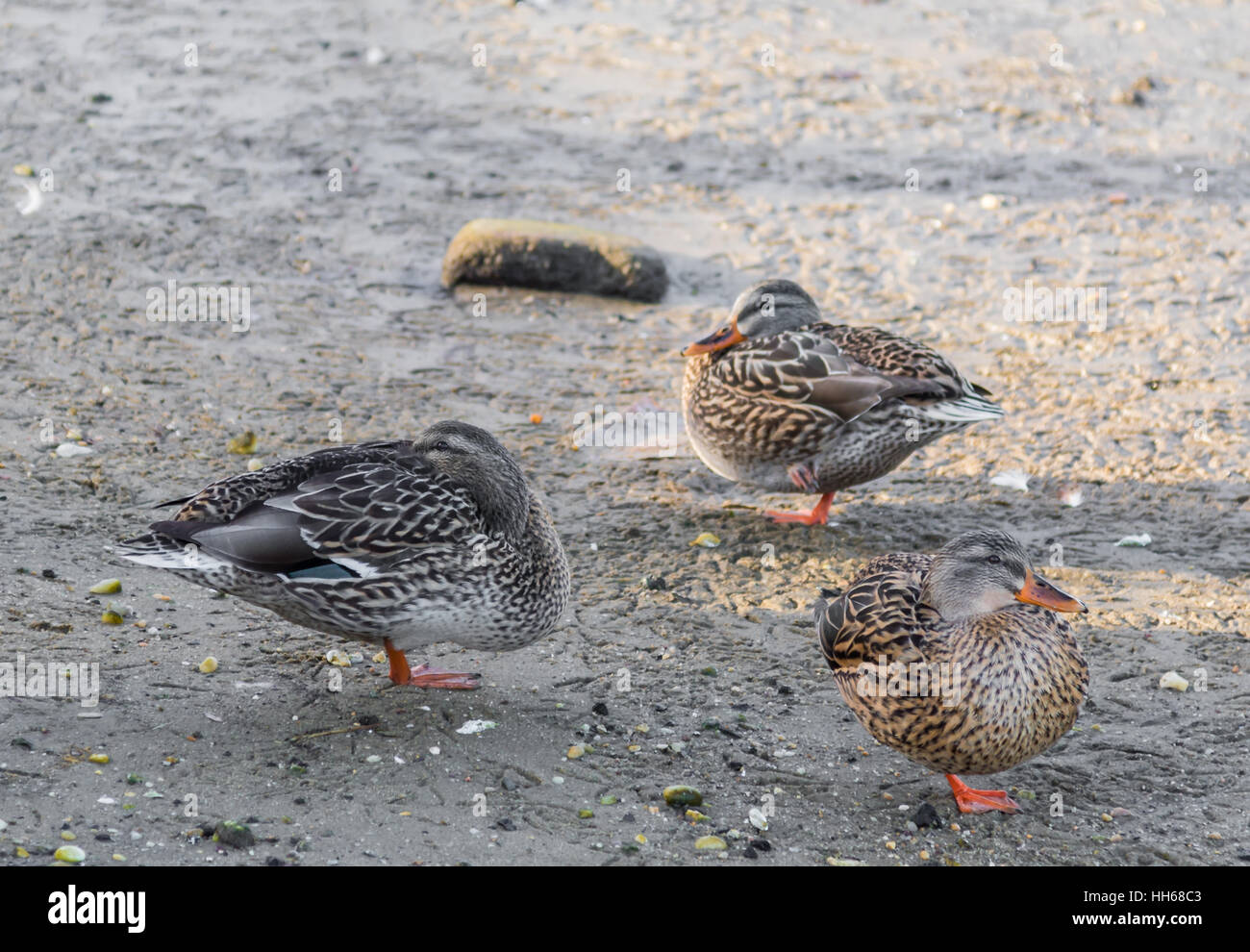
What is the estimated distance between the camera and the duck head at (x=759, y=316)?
712 cm

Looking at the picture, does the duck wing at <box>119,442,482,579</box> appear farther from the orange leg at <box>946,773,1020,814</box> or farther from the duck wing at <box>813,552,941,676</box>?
the orange leg at <box>946,773,1020,814</box>

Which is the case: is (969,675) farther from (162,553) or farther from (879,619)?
(162,553)

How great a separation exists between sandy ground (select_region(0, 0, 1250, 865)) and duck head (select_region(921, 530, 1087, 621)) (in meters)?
0.71

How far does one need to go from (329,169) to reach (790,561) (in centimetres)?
543

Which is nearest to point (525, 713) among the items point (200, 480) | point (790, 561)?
point (790, 561)

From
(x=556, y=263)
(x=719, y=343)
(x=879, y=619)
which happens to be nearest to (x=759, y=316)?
(x=719, y=343)

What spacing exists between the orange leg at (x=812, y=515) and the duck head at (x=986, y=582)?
2086 mm

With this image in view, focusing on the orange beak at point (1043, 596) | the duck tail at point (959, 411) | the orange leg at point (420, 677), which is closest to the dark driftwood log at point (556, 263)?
the duck tail at point (959, 411)

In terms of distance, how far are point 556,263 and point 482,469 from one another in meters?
3.90

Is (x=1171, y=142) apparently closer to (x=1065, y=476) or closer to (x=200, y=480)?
(x=1065, y=476)

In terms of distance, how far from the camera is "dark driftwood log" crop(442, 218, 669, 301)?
8.93 meters

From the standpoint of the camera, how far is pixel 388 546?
5.01m

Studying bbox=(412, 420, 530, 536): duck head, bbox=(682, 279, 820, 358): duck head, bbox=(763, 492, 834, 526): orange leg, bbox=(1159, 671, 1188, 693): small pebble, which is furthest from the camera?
bbox=(682, 279, 820, 358): duck head

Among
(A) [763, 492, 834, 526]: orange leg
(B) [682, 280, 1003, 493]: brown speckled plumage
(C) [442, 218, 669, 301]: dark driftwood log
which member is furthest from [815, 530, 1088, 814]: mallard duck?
(C) [442, 218, 669, 301]: dark driftwood log
